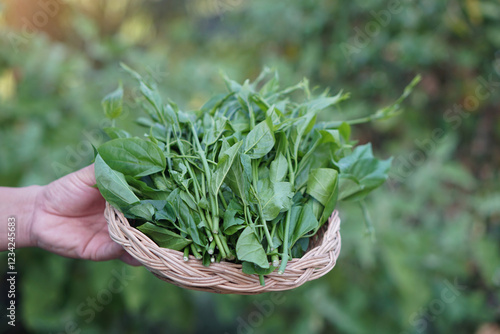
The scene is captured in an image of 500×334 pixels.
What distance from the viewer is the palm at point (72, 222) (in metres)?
0.86

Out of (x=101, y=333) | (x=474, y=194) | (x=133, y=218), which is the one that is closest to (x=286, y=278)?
(x=133, y=218)

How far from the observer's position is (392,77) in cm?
196

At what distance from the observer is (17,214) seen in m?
0.90

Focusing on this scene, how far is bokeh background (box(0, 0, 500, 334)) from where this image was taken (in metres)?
1.44

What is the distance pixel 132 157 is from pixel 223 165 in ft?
0.53

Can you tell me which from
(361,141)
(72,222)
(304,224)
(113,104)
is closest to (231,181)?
(304,224)

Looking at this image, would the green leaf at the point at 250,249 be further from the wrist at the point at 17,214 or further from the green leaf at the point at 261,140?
the wrist at the point at 17,214

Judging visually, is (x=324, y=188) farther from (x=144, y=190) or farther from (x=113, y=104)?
(x=113, y=104)

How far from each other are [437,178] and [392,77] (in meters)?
0.54

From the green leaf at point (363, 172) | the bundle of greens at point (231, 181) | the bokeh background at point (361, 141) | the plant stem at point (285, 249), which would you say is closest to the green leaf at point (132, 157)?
the bundle of greens at point (231, 181)

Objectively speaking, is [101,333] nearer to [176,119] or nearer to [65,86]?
[65,86]

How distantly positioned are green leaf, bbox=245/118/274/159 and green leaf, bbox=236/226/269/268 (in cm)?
12

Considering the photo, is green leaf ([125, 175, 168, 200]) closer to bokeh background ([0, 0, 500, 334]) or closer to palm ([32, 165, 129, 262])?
palm ([32, 165, 129, 262])

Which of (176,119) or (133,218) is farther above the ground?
(176,119)
